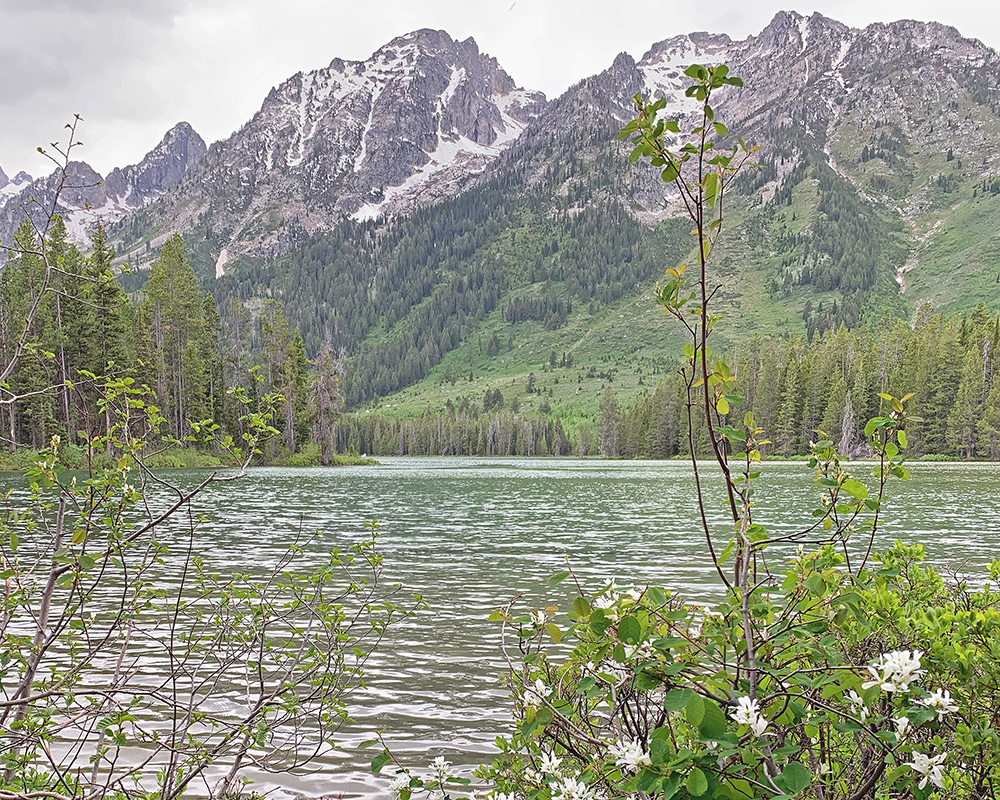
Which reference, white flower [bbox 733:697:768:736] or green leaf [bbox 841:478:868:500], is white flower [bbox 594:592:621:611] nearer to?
white flower [bbox 733:697:768:736]

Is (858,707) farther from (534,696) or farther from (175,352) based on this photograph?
(175,352)

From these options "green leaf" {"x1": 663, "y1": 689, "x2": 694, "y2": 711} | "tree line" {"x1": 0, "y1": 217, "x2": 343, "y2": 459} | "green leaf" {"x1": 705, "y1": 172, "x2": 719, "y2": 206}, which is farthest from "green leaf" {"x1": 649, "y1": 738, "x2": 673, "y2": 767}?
"tree line" {"x1": 0, "y1": 217, "x2": 343, "y2": 459}

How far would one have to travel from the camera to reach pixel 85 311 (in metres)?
57.0

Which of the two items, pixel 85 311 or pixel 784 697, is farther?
pixel 85 311

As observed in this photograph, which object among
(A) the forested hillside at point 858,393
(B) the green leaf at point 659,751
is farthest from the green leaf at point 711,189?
(A) the forested hillside at point 858,393

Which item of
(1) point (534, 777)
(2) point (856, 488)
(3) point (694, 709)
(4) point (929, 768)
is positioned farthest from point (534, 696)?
(2) point (856, 488)

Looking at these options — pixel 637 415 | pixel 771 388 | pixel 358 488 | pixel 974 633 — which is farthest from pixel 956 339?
pixel 974 633

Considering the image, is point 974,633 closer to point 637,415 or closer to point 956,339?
point 956,339

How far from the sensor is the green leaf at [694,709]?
6.99 feet

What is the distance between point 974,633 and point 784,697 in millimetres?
1455

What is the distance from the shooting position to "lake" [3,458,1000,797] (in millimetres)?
8516

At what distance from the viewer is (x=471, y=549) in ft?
72.1

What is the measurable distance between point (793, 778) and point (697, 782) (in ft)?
1.49

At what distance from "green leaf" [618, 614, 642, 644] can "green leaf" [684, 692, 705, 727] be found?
247 mm
